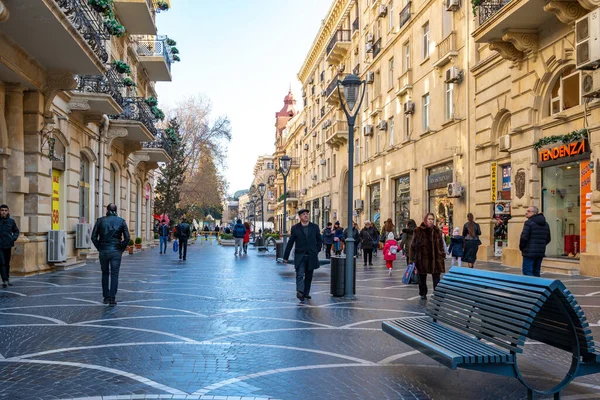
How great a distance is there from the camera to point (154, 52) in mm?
33250

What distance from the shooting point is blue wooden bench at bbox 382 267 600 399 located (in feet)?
15.7

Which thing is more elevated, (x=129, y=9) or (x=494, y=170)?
(x=129, y=9)

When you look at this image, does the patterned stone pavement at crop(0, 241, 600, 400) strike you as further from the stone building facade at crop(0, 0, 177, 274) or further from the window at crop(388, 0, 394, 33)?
the window at crop(388, 0, 394, 33)

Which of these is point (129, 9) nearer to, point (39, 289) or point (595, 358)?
point (39, 289)

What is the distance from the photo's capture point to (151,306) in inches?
417

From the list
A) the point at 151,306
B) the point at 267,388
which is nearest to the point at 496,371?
the point at 267,388

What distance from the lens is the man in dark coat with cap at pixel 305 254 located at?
11.4m

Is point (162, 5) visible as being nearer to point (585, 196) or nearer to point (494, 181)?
point (494, 181)

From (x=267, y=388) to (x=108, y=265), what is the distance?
646 cm

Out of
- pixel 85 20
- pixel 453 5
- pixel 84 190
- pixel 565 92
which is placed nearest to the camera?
pixel 85 20

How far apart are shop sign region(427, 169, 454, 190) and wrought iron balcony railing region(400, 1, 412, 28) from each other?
8321 millimetres

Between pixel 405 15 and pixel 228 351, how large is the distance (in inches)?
1096

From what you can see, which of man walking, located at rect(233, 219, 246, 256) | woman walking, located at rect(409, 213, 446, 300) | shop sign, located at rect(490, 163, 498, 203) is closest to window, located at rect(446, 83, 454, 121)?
shop sign, located at rect(490, 163, 498, 203)

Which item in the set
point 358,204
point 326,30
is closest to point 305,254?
point 358,204
